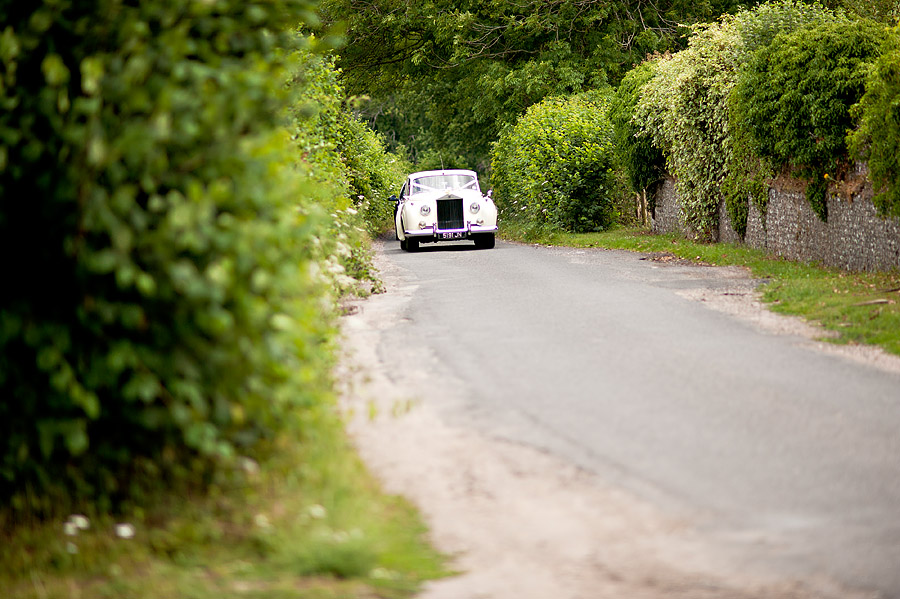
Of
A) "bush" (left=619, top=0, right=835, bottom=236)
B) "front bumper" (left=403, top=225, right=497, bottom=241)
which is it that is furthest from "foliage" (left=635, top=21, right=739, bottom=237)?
"front bumper" (left=403, top=225, right=497, bottom=241)

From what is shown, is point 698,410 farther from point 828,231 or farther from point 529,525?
point 828,231

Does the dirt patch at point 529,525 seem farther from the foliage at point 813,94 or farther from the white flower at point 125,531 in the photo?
the foliage at point 813,94

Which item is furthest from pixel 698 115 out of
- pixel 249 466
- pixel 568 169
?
pixel 249 466

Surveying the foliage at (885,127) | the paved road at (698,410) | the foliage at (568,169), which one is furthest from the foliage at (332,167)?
the foliage at (568,169)

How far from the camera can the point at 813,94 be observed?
15.5 meters

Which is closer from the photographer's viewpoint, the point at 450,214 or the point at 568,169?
the point at 450,214

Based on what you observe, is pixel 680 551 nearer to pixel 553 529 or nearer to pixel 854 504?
pixel 553 529

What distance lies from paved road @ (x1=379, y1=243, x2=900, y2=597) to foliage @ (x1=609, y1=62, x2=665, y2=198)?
12692 mm

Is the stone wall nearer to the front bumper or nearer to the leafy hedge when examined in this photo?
the leafy hedge

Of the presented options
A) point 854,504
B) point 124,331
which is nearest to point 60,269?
point 124,331

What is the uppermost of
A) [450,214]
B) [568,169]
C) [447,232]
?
[568,169]

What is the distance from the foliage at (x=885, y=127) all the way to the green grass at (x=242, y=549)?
394 inches

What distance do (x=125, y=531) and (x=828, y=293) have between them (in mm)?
9977

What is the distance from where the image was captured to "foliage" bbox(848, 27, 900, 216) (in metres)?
13.1
